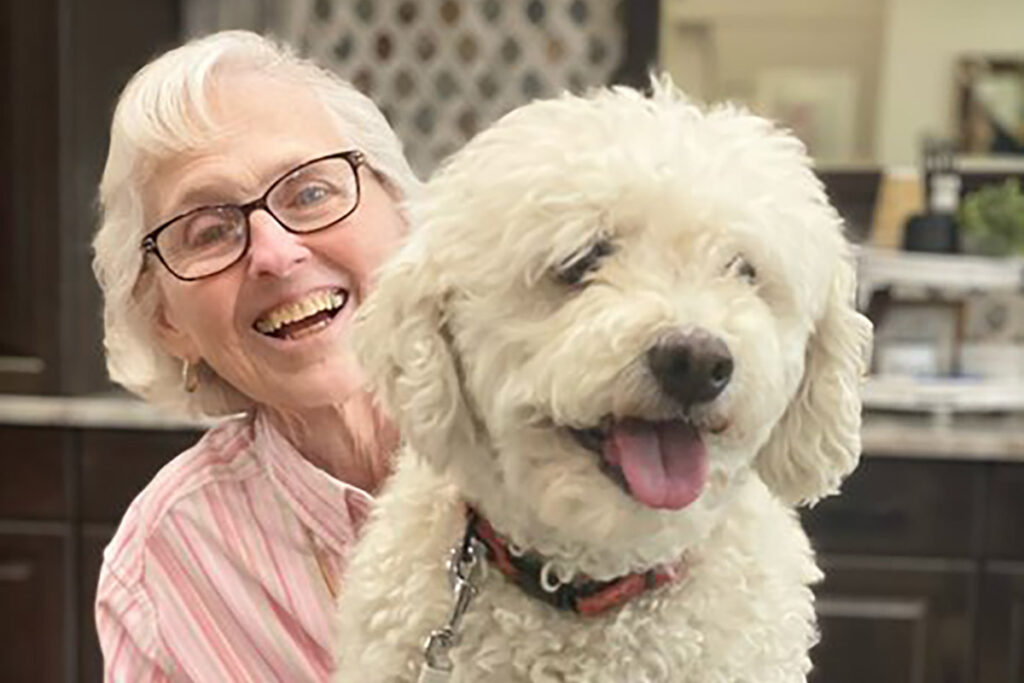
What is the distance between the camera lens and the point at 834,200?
1975 millimetres

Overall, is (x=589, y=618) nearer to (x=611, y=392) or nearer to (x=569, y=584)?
(x=569, y=584)

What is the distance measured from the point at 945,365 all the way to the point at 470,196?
1.73m

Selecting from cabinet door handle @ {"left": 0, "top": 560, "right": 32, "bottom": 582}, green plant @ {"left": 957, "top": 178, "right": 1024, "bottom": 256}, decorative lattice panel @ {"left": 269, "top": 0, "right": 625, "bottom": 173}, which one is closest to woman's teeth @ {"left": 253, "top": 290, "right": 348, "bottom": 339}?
cabinet door handle @ {"left": 0, "top": 560, "right": 32, "bottom": 582}

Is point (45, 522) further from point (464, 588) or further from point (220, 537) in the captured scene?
point (464, 588)

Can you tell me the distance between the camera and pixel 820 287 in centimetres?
80

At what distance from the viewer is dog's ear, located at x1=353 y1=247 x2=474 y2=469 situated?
2.57 ft

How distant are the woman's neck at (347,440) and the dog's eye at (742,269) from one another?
0.46 m

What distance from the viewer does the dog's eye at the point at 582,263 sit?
75cm

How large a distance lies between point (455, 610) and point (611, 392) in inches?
8.2

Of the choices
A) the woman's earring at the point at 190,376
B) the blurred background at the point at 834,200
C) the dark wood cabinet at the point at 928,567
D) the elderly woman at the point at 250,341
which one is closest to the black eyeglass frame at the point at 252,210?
the elderly woman at the point at 250,341

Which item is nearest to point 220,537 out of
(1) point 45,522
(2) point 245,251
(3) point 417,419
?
(2) point 245,251

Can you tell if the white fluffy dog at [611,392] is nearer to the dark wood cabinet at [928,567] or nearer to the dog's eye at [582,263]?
the dog's eye at [582,263]

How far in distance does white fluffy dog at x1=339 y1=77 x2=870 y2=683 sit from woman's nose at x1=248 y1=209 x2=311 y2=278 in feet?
0.83

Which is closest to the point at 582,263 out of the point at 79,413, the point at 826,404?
the point at 826,404
